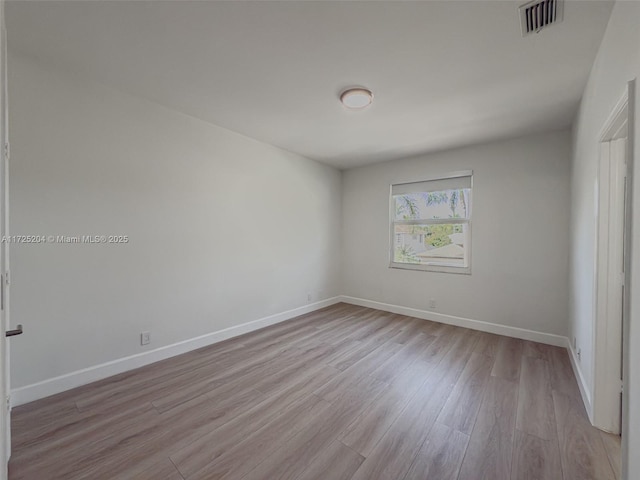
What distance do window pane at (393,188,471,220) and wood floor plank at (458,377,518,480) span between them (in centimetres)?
238

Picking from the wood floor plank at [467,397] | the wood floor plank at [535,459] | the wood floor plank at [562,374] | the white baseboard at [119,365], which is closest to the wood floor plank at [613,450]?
the wood floor plank at [535,459]

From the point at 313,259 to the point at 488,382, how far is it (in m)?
2.87

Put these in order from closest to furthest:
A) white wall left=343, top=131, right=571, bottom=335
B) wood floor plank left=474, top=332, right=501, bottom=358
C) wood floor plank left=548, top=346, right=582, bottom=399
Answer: wood floor plank left=548, top=346, right=582, bottom=399 < wood floor plank left=474, top=332, right=501, bottom=358 < white wall left=343, top=131, right=571, bottom=335

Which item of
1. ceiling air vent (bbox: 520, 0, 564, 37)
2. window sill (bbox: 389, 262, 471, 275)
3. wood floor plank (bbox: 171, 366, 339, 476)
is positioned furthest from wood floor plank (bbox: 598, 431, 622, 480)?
ceiling air vent (bbox: 520, 0, 564, 37)

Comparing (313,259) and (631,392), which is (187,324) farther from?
(631,392)

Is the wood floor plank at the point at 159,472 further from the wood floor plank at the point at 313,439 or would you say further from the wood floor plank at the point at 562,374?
the wood floor plank at the point at 562,374

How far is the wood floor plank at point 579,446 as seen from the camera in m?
1.42

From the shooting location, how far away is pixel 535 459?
4.94 feet

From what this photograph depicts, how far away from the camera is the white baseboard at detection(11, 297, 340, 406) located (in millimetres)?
1977

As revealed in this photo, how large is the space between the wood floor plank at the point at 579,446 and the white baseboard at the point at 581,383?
1.9 inches

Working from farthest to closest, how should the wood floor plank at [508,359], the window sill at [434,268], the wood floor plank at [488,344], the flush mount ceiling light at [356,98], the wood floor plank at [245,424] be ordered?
the window sill at [434,268]
the wood floor plank at [488,344]
the wood floor plank at [508,359]
the flush mount ceiling light at [356,98]
the wood floor plank at [245,424]

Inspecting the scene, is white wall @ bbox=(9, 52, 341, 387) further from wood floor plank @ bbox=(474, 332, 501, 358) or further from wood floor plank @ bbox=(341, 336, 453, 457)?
wood floor plank @ bbox=(474, 332, 501, 358)

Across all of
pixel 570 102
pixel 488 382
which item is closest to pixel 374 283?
pixel 488 382

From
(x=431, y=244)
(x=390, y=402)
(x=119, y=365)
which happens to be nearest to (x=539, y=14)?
(x=390, y=402)
